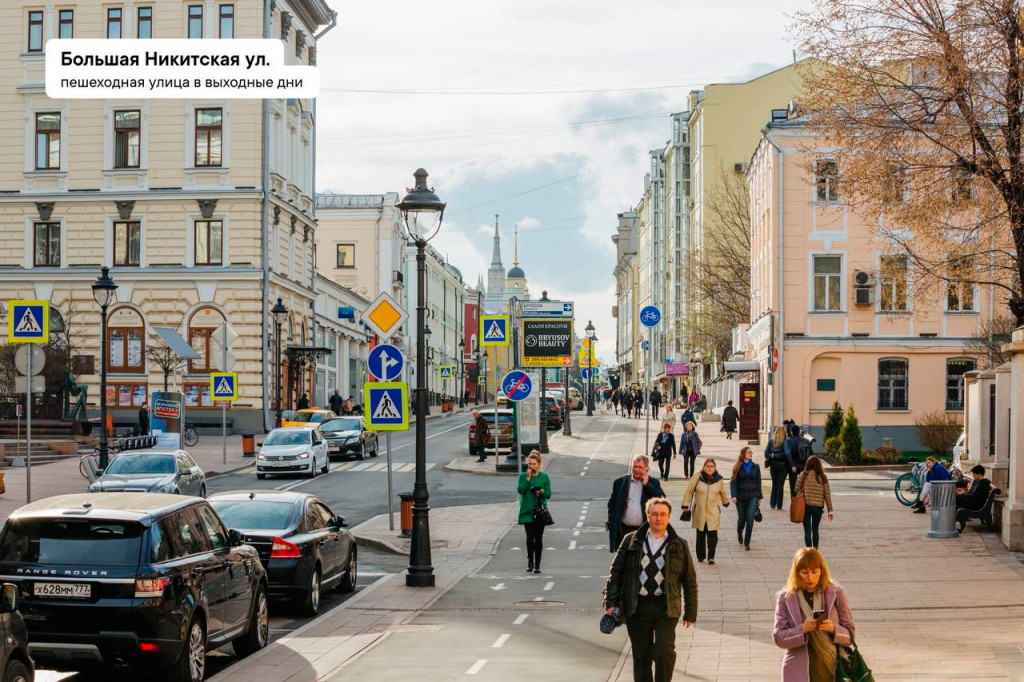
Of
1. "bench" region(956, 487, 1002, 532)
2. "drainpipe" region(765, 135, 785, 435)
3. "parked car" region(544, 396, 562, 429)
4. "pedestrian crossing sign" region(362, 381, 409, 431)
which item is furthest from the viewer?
"parked car" region(544, 396, 562, 429)

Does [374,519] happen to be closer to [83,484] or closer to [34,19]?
[83,484]

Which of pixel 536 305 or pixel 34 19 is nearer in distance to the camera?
pixel 536 305

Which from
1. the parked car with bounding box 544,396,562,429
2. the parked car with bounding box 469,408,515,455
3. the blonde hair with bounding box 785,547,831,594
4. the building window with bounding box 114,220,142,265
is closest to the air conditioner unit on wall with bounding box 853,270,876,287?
the parked car with bounding box 469,408,515,455

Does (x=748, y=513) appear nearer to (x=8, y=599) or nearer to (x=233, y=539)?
(x=233, y=539)

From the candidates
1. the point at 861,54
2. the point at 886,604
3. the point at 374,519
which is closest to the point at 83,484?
the point at 374,519

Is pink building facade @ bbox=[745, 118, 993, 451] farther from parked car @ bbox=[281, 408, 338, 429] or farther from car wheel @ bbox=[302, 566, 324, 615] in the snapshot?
car wheel @ bbox=[302, 566, 324, 615]

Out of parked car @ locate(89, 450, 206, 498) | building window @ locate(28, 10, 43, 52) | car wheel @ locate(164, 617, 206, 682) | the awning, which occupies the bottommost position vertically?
car wheel @ locate(164, 617, 206, 682)

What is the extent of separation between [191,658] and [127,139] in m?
49.2

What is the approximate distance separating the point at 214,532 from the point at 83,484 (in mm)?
23310

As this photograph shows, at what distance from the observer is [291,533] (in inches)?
650

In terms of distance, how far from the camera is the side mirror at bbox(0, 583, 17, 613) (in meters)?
9.07

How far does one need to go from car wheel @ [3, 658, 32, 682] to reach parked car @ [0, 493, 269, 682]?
1507mm

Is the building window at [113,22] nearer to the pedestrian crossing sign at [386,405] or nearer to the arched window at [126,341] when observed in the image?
the arched window at [126,341]

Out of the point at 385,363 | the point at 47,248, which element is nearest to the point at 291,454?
the point at 385,363
